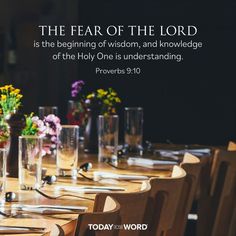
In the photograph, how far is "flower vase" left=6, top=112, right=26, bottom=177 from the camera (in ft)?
12.0

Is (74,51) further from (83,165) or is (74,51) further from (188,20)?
(83,165)

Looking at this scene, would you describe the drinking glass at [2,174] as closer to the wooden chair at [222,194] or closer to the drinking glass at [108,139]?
the drinking glass at [108,139]

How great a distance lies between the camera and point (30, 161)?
329cm

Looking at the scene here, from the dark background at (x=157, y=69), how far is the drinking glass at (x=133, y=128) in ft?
6.89

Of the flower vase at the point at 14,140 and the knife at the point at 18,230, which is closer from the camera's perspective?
the knife at the point at 18,230

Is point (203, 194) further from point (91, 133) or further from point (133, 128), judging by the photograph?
point (91, 133)

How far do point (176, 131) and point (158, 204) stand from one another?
13.7 ft

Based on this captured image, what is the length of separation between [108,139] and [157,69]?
9.33 feet

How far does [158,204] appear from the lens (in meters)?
3.00

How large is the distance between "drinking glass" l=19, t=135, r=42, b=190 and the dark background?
3831 mm

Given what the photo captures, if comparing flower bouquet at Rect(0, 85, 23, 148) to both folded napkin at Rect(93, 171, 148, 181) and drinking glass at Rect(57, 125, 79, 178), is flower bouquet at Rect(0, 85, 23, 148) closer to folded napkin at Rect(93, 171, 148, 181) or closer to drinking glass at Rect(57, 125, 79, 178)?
drinking glass at Rect(57, 125, 79, 178)

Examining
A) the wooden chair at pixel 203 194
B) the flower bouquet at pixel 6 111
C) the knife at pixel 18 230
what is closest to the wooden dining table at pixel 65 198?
the knife at pixel 18 230

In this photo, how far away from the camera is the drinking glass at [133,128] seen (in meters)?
5.03

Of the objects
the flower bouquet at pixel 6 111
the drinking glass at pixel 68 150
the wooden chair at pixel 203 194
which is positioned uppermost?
the flower bouquet at pixel 6 111
